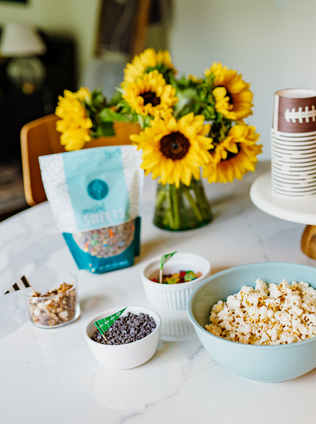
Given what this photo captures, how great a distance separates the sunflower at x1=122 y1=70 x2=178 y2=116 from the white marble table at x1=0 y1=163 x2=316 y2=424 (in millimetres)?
352

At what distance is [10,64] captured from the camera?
4.38 metres

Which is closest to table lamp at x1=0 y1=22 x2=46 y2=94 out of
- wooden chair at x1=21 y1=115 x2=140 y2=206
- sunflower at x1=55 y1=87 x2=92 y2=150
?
wooden chair at x1=21 y1=115 x2=140 y2=206

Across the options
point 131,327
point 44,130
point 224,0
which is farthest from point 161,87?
point 224,0

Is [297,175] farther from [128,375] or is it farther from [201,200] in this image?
[128,375]

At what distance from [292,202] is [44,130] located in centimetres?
102

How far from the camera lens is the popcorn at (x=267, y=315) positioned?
65cm

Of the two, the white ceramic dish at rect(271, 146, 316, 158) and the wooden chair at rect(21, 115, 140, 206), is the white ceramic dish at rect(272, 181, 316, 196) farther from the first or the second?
the wooden chair at rect(21, 115, 140, 206)

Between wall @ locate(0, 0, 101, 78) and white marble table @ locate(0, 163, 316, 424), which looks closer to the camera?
white marble table @ locate(0, 163, 316, 424)

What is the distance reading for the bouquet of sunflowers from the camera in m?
0.91

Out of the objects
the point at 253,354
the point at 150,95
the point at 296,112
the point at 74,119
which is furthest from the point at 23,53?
the point at 253,354

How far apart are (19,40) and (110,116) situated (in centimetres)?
355

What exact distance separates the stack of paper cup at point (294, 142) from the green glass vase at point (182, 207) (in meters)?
0.25

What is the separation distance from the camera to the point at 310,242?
0.96m

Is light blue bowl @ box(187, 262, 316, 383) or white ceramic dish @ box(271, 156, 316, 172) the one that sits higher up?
white ceramic dish @ box(271, 156, 316, 172)
